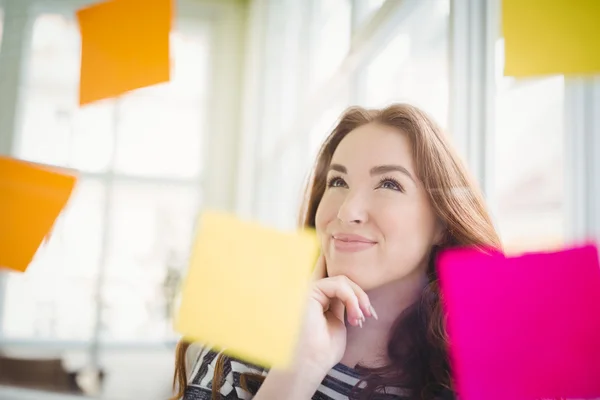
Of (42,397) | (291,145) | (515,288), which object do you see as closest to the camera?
(515,288)

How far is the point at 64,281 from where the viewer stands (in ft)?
1.28

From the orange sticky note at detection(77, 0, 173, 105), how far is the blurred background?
0.13 feet

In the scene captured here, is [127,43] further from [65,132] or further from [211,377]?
[211,377]

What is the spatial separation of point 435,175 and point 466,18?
13 centimetres

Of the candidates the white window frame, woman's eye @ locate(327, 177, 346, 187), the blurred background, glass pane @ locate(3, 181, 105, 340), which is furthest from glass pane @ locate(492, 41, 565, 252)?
glass pane @ locate(3, 181, 105, 340)

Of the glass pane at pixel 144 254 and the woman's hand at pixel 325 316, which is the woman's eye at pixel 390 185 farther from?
the glass pane at pixel 144 254

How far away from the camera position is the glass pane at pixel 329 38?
1.44ft

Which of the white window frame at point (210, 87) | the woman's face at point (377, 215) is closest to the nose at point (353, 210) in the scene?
the woman's face at point (377, 215)

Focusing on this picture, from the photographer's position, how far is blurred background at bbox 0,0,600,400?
0.33m

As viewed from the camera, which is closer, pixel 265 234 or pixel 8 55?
pixel 265 234

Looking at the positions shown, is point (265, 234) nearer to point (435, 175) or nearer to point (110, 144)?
point (435, 175)

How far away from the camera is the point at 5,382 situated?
1.26 feet

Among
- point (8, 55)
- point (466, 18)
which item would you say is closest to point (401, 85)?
point (466, 18)

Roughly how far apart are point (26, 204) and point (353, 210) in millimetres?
254
